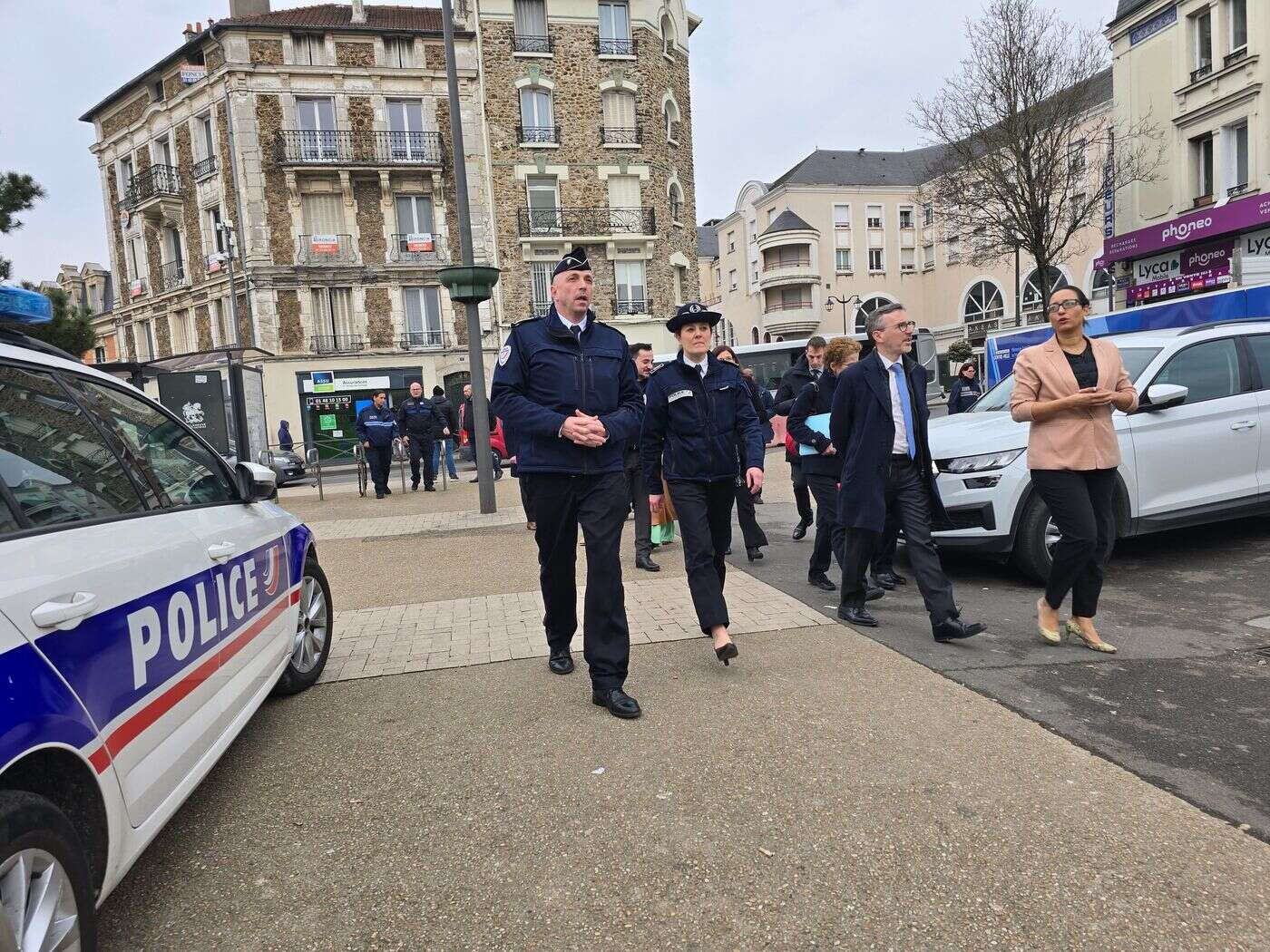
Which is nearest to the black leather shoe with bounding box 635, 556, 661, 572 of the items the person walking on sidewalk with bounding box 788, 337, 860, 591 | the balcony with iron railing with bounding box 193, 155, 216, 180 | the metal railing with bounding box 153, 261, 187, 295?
the person walking on sidewalk with bounding box 788, 337, 860, 591

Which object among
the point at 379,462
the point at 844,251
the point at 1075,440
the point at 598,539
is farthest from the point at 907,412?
the point at 844,251

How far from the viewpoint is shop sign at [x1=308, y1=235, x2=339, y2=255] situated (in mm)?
31672

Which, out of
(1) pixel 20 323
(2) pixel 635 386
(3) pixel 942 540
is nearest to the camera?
(1) pixel 20 323

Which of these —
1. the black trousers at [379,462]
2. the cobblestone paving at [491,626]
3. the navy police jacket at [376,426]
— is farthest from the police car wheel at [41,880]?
the black trousers at [379,462]

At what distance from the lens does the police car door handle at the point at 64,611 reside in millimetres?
1800

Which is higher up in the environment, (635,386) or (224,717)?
(635,386)

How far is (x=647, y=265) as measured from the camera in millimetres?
35000

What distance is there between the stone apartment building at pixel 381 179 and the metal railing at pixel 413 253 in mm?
61

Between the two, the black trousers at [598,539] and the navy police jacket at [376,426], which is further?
the navy police jacket at [376,426]

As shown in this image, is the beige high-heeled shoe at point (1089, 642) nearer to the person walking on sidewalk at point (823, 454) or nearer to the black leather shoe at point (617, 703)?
the person walking on sidewalk at point (823, 454)

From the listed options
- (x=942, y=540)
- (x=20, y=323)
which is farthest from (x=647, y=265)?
(x=20, y=323)

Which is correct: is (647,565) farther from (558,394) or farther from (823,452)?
(558,394)

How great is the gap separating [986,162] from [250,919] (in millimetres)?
25945

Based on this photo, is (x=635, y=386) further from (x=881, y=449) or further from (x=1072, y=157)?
(x=1072, y=157)
